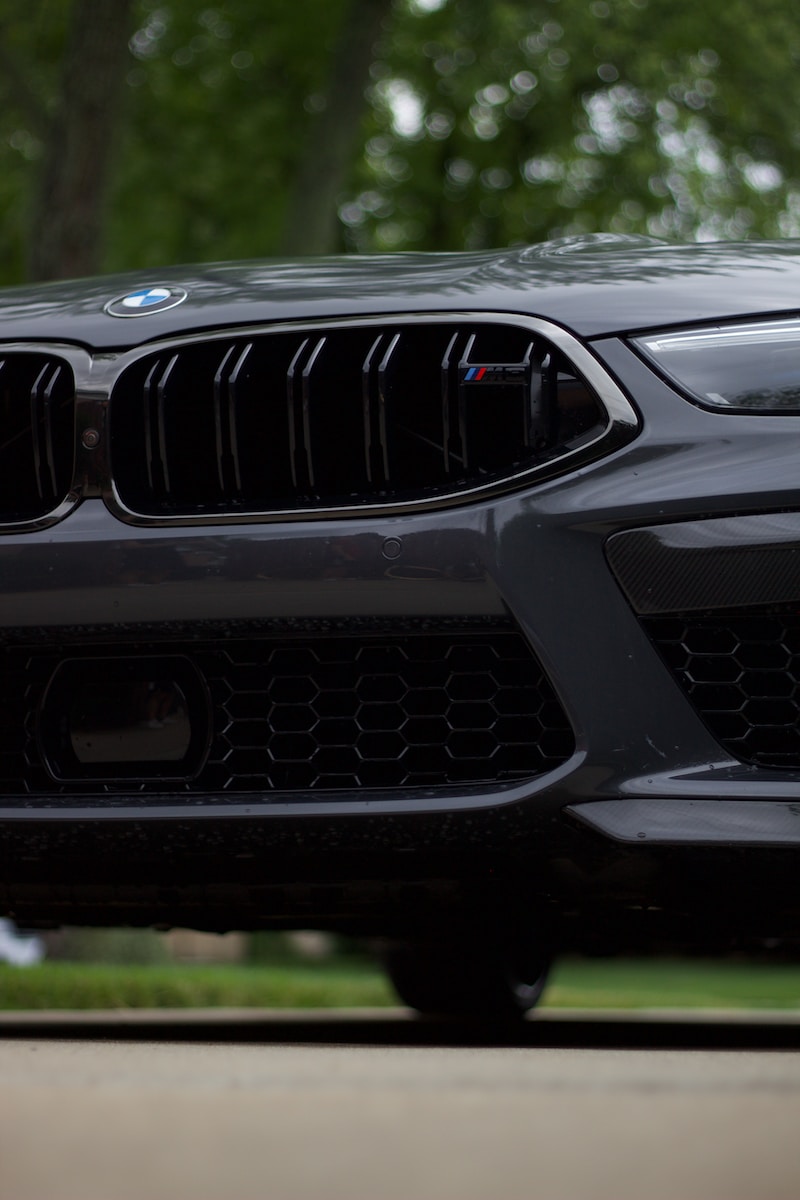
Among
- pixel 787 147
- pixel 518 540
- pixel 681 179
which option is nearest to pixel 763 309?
pixel 518 540

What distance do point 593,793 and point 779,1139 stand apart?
0.94 m

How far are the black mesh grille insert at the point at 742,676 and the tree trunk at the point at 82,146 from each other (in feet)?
25.5

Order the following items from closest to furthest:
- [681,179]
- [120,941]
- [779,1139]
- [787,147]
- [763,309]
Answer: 1. [779,1139]
2. [763,309]
3. [120,941]
4. [787,147]
5. [681,179]

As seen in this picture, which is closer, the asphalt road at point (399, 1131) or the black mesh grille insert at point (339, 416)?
the asphalt road at point (399, 1131)

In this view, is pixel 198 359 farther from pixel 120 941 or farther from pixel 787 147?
pixel 787 147

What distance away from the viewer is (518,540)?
2.45m

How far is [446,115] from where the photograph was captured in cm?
1939

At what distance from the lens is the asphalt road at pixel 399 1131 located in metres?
1.45

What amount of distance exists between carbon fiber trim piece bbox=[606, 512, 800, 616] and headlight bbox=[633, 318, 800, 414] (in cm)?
21

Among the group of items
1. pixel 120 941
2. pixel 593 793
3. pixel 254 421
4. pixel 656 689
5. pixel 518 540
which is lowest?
pixel 120 941

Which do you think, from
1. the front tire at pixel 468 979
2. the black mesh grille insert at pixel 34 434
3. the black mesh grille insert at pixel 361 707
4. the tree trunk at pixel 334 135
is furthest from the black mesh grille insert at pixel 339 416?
the tree trunk at pixel 334 135

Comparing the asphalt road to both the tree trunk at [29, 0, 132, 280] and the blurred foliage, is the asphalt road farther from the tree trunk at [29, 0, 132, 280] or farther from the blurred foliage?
the blurred foliage

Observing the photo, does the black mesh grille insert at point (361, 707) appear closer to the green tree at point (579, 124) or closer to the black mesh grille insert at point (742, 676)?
the black mesh grille insert at point (742, 676)

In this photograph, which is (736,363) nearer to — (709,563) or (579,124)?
(709,563)
